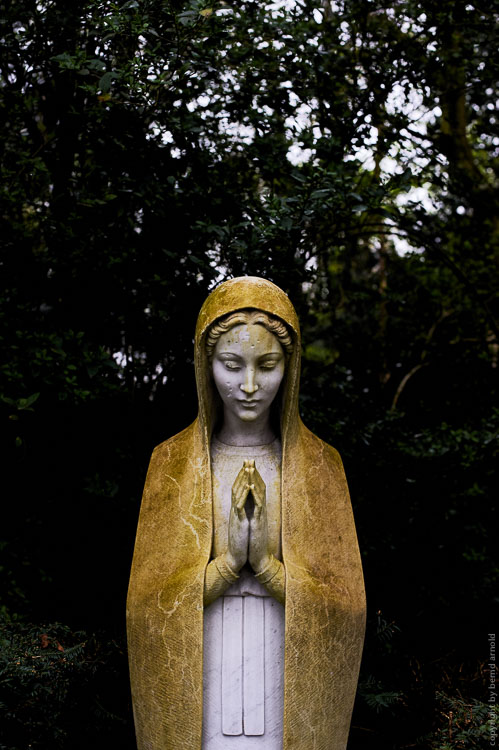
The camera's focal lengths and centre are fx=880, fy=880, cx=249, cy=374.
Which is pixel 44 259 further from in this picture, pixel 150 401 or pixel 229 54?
pixel 229 54

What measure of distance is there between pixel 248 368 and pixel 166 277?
2.65 meters

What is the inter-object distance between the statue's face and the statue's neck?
0.16m

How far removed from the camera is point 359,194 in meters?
5.57

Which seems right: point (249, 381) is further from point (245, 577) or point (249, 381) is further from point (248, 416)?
point (245, 577)

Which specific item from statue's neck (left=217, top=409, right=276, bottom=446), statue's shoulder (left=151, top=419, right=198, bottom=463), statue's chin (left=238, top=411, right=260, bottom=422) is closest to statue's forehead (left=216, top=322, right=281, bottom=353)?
statue's chin (left=238, top=411, right=260, bottom=422)

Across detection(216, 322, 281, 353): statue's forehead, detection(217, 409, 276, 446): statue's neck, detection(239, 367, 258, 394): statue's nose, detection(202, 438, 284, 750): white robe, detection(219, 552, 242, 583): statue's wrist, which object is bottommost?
detection(202, 438, 284, 750): white robe

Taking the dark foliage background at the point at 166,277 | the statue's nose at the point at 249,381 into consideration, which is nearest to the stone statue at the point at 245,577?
the statue's nose at the point at 249,381

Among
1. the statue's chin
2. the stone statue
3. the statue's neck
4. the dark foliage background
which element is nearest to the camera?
the stone statue

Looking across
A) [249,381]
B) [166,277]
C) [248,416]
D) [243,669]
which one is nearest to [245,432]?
[248,416]

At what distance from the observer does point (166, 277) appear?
19.4ft

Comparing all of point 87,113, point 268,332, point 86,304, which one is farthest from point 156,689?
point 87,113

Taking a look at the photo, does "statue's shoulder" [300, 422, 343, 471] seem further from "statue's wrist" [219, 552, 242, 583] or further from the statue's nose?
"statue's wrist" [219, 552, 242, 583]

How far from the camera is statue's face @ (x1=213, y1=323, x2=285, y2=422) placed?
3396 mm

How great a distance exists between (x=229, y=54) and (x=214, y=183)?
861 mm
